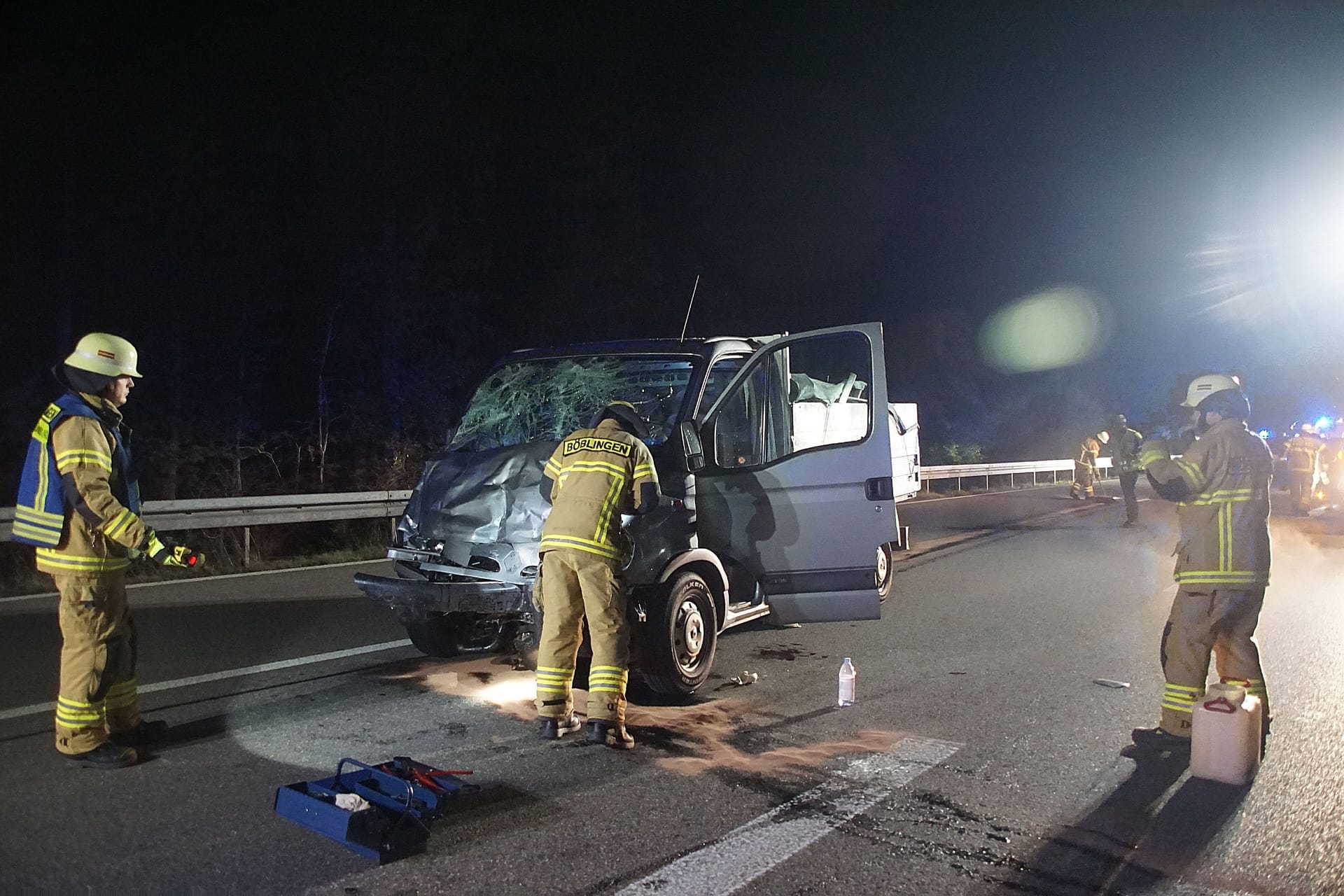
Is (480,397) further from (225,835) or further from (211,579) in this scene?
(211,579)

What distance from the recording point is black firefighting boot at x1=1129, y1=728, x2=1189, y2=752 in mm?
4793

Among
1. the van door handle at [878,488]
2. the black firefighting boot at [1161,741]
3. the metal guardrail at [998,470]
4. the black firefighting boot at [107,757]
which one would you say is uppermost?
the metal guardrail at [998,470]

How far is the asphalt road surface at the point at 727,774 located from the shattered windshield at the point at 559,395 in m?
1.59

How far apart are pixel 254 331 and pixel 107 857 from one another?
16018 millimetres

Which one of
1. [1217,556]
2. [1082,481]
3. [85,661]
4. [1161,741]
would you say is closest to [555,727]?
[85,661]

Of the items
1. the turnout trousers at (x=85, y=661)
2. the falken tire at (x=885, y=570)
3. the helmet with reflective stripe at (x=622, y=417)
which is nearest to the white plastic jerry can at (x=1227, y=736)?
the helmet with reflective stripe at (x=622, y=417)

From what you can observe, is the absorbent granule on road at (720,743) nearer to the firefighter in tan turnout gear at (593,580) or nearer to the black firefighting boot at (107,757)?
the firefighter in tan turnout gear at (593,580)

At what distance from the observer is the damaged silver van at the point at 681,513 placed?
18.2ft

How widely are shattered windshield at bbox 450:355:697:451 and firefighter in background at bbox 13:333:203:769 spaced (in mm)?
2434

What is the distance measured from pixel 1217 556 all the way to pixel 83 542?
17.7 ft

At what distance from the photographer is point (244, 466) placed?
17.4 meters

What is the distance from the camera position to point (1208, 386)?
502 cm

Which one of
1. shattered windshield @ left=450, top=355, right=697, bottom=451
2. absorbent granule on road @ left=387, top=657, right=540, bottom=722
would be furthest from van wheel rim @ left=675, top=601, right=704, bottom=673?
shattered windshield @ left=450, top=355, right=697, bottom=451

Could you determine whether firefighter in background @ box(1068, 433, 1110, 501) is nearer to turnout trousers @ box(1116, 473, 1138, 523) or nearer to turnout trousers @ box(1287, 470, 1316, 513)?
turnout trousers @ box(1287, 470, 1316, 513)
